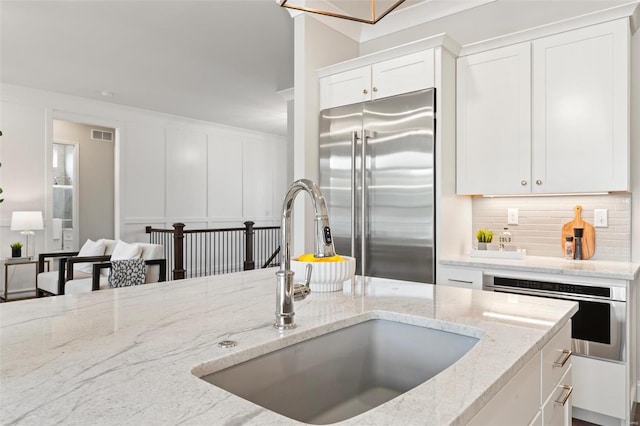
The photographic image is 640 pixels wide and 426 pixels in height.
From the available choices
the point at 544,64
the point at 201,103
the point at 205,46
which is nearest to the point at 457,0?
the point at 544,64

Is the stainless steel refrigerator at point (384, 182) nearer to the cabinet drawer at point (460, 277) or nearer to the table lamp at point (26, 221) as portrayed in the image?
the cabinet drawer at point (460, 277)

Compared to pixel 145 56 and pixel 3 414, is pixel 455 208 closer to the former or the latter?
pixel 3 414

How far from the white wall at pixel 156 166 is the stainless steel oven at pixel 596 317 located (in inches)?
247

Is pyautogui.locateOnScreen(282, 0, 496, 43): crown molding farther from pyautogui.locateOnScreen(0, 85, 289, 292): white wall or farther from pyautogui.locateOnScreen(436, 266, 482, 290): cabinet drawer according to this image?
pyautogui.locateOnScreen(0, 85, 289, 292): white wall

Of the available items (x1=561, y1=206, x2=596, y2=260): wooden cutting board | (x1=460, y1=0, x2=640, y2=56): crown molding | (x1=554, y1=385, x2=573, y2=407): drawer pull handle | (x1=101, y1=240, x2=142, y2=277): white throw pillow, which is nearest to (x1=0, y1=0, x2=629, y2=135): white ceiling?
(x1=460, y1=0, x2=640, y2=56): crown molding

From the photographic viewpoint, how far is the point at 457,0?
3.39m

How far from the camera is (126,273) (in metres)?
4.20

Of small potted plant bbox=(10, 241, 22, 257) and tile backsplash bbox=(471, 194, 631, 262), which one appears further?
A: small potted plant bbox=(10, 241, 22, 257)

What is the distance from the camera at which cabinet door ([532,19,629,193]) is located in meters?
2.56

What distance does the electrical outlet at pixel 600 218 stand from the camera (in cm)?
284

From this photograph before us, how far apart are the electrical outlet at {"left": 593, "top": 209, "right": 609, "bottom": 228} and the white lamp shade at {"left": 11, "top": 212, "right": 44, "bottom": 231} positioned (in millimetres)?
5989

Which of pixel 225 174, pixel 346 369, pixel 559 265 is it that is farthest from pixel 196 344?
pixel 225 174

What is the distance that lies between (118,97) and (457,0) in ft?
16.3

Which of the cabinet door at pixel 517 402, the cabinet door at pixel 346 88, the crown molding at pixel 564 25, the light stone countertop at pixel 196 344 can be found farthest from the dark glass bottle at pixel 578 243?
the cabinet door at pixel 517 402
